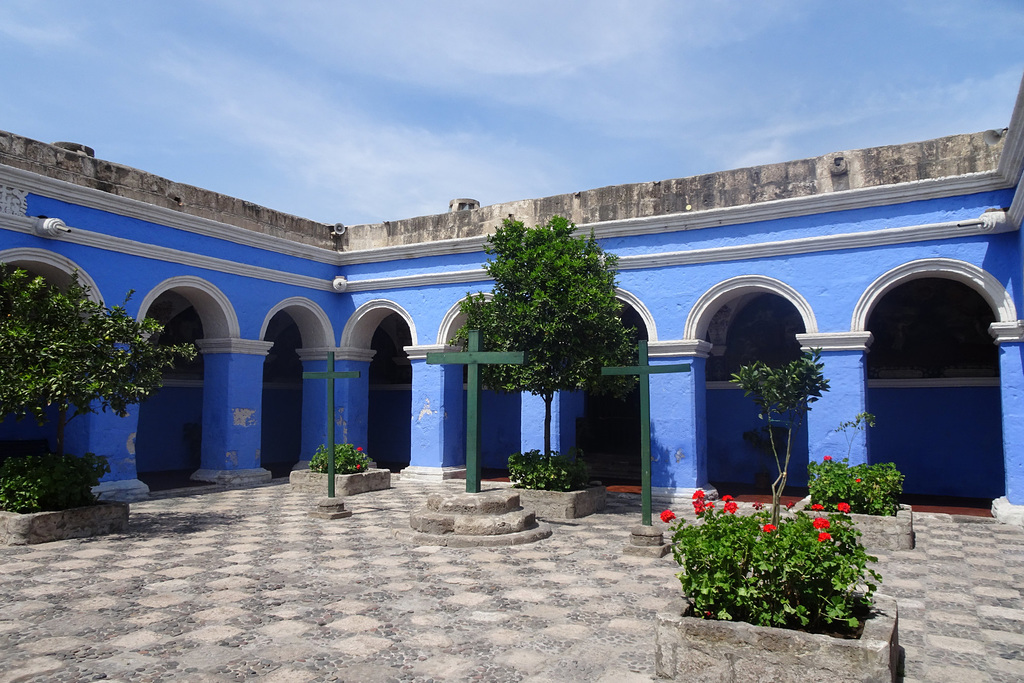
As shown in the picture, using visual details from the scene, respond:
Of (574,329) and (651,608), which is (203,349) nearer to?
(574,329)

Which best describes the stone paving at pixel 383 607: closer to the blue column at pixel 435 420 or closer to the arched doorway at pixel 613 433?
the blue column at pixel 435 420

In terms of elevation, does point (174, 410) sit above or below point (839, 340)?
below

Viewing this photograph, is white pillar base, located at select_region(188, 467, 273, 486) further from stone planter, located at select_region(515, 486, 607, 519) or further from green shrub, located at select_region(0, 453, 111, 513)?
stone planter, located at select_region(515, 486, 607, 519)


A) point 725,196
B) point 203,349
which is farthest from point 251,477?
point 725,196

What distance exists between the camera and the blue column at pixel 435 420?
1293cm

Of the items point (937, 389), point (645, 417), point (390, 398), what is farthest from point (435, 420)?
point (937, 389)

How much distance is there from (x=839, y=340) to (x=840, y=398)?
0.79 meters

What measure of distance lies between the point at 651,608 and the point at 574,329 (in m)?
4.76

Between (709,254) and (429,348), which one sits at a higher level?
(709,254)

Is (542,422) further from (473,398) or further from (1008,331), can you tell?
(1008,331)

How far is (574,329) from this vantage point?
9.28 m

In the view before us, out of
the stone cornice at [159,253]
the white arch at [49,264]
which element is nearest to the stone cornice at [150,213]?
the stone cornice at [159,253]

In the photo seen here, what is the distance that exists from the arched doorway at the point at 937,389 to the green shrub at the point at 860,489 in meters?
4.17

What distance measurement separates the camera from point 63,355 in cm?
741
